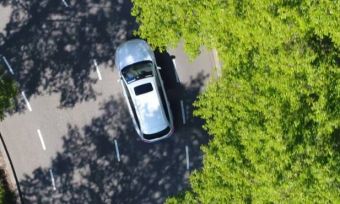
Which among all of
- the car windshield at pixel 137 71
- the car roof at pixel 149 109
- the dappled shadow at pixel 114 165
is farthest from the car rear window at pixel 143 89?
the dappled shadow at pixel 114 165

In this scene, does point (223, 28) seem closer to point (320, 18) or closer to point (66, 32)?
point (320, 18)

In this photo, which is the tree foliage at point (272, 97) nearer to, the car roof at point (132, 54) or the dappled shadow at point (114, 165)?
the car roof at point (132, 54)

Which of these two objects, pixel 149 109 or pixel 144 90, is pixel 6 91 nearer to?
pixel 144 90

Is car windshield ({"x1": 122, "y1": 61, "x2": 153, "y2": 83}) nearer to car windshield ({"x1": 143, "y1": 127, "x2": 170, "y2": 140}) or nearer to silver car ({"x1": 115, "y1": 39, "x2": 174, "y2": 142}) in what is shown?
silver car ({"x1": 115, "y1": 39, "x2": 174, "y2": 142})

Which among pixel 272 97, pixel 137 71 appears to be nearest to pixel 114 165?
pixel 137 71

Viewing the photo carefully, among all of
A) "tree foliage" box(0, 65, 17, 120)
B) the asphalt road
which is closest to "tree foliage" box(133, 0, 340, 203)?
the asphalt road
